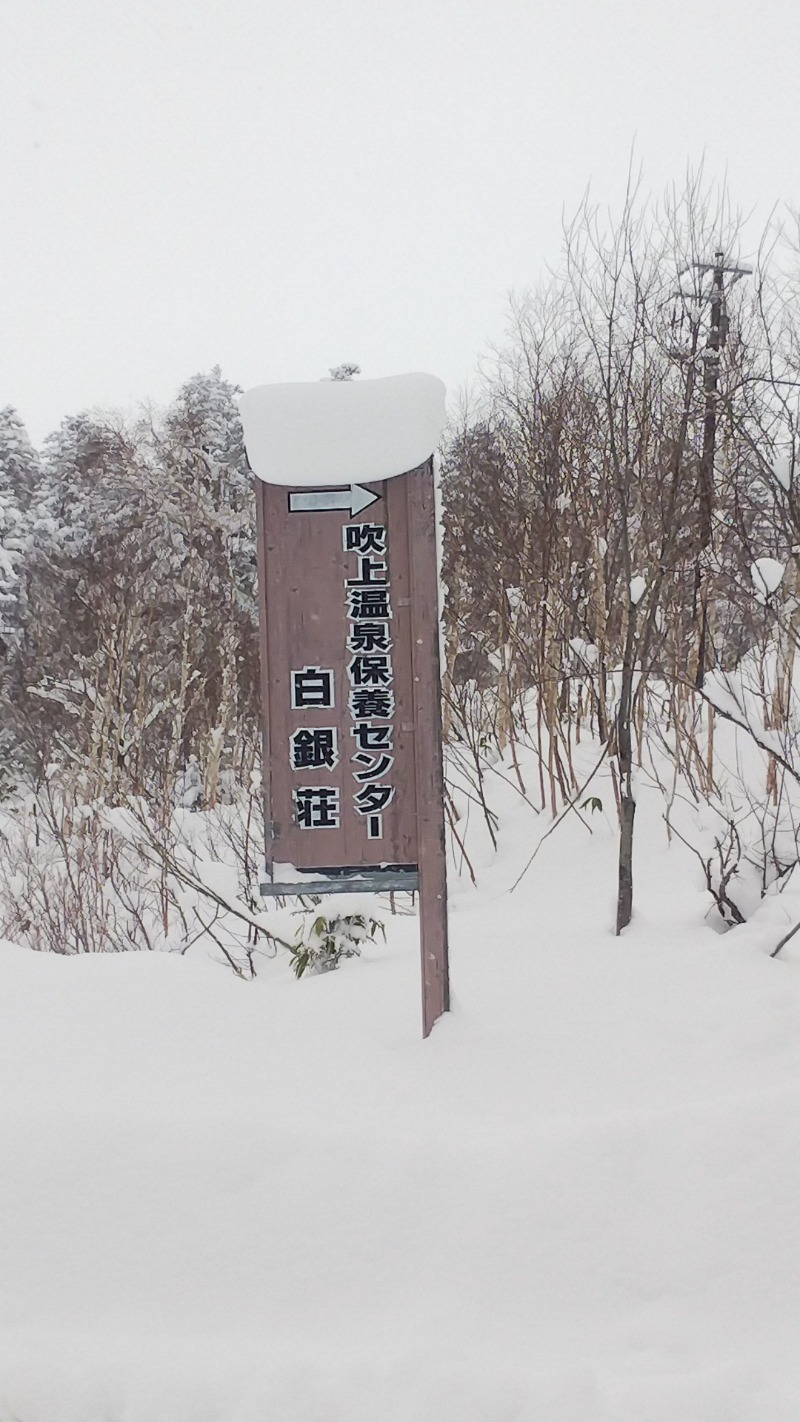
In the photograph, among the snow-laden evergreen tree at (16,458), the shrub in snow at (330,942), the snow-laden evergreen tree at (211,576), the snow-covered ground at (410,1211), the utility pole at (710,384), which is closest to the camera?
the snow-covered ground at (410,1211)

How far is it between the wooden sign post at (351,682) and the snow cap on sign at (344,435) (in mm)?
19

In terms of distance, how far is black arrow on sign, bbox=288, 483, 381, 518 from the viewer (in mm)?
3334

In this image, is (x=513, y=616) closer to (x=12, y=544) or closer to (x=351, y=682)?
(x=351, y=682)

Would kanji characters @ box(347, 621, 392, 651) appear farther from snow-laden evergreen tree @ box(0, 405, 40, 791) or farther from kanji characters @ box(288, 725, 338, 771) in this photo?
snow-laden evergreen tree @ box(0, 405, 40, 791)

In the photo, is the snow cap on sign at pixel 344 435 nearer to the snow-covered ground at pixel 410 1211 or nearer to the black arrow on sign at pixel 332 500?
the black arrow on sign at pixel 332 500

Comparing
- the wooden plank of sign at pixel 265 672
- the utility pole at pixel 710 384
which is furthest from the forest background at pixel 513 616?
the wooden plank of sign at pixel 265 672

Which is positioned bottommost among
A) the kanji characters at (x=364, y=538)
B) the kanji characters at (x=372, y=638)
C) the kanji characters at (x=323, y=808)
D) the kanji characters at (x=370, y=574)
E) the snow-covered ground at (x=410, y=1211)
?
the snow-covered ground at (x=410, y=1211)

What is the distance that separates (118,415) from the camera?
25000 mm

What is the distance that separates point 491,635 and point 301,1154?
1055cm

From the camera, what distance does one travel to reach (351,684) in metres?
3.33

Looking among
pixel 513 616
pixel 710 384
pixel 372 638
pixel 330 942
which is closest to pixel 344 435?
pixel 372 638

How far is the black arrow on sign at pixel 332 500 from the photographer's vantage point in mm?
3334

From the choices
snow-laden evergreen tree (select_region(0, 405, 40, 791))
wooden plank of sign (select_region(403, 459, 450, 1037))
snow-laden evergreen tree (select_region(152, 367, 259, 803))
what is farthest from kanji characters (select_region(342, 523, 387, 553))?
snow-laden evergreen tree (select_region(0, 405, 40, 791))

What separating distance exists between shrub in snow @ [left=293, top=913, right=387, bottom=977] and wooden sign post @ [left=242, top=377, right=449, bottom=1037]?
975 mm
